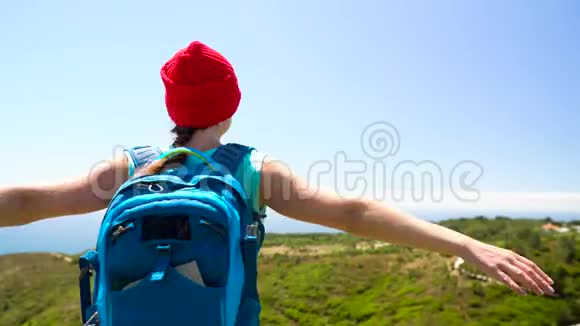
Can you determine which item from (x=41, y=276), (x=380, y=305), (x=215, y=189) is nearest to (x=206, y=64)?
(x=215, y=189)

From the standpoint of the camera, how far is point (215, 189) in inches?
84.0

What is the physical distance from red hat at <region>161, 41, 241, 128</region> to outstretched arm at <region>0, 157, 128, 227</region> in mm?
415

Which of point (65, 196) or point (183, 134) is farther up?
point (183, 134)

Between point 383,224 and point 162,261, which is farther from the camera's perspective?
point 383,224

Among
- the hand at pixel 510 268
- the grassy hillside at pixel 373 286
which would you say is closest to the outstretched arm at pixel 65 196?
the hand at pixel 510 268

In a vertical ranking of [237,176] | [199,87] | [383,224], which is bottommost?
[383,224]

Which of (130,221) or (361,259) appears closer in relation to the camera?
(130,221)

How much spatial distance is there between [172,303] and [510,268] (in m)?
1.36

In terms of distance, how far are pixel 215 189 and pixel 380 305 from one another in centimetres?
3771

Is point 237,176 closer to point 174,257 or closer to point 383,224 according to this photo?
point 174,257

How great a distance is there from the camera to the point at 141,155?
7.89 ft

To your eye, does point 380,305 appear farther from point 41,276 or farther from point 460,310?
point 41,276

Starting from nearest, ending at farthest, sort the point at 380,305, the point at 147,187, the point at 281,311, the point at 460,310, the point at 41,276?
the point at 147,187 → the point at 460,310 → the point at 380,305 → the point at 281,311 → the point at 41,276

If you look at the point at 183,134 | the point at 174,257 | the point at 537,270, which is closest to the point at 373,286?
the point at 183,134
